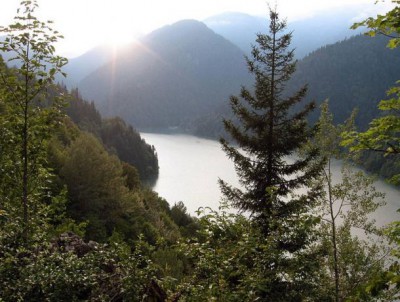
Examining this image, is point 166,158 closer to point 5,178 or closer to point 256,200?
point 256,200

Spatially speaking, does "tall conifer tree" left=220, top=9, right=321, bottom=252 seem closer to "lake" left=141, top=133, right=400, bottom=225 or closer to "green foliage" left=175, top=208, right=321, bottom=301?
"green foliage" left=175, top=208, right=321, bottom=301

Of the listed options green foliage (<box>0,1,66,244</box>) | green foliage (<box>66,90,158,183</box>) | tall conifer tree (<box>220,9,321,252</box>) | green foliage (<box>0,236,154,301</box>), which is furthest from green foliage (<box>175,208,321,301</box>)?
green foliage (<box>66,90,158,183</box>)

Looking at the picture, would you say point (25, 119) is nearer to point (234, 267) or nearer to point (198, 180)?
point (234, 267)

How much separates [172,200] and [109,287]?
75279mm

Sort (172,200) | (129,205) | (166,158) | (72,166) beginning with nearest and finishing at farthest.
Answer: (72,166) → (129,205) → (172,200) → (166,158)

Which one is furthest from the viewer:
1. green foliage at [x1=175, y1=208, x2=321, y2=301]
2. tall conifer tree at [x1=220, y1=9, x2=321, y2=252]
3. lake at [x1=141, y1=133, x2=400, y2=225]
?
lake at [x1=141, y1=133, x2=400, y2=225]

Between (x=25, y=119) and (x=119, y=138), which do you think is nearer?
(x=25, y=119)

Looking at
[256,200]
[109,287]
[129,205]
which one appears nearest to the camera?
[109,287]

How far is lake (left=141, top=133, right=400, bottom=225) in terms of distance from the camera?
73.6 metres

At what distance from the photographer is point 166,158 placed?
456 ft

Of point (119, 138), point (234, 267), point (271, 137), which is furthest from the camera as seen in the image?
point (119, 138)

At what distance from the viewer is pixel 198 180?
3888 inches

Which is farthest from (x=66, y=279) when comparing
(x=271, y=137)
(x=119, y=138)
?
(x=119, y=138)

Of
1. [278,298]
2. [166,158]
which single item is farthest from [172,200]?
[278,298]
